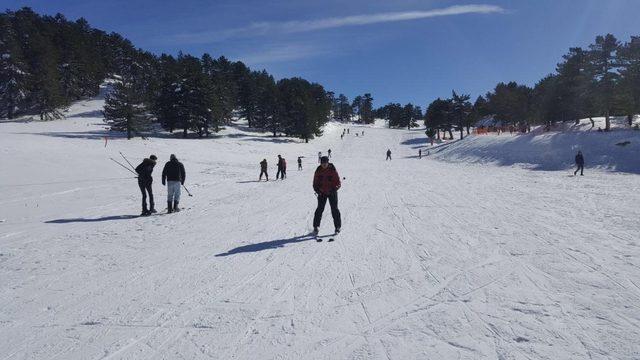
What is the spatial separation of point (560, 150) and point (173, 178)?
3339 cm

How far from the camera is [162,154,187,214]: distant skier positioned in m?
12.0

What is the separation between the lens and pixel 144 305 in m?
5.14

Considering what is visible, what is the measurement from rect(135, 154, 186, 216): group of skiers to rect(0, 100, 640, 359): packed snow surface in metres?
0.60

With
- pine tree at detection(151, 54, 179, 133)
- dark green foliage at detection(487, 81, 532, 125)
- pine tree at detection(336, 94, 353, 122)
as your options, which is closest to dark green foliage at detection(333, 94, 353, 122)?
pine tree at detection(336, 94, 353, 122)

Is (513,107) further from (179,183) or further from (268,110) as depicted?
(179,183)

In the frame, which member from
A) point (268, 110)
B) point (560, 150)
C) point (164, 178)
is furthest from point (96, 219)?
point (268, 110)

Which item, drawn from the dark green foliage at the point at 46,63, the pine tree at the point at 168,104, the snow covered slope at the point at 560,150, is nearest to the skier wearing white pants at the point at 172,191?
the snow covered slope at the point at 560,150

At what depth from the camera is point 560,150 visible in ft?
109

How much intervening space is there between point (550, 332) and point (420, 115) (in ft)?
588

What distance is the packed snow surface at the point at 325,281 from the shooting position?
13.4 ft

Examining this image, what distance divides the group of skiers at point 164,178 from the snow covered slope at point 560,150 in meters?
27.3

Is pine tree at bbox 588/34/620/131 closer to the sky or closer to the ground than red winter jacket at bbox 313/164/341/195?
closer to the sky

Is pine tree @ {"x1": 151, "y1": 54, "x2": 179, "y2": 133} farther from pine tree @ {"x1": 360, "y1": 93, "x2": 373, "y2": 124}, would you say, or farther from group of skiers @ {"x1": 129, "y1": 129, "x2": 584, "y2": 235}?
pine tree @ {"x1": 360, "y1": 93, "x2": 373, "y2": 124}

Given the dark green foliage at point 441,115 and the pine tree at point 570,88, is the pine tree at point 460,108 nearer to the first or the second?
the dark green foliage at point 441,115
